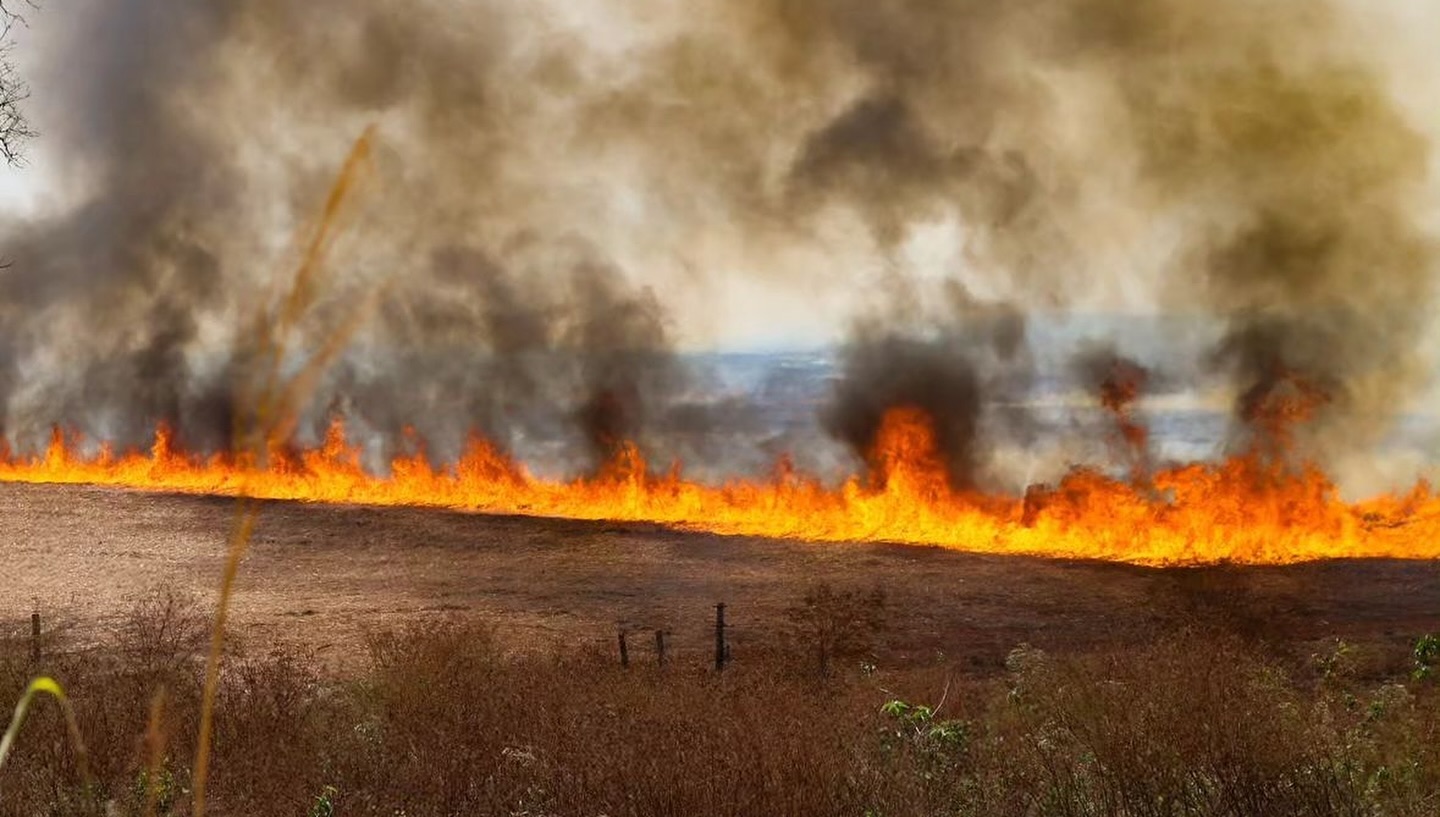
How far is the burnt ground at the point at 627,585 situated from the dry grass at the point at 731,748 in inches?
301

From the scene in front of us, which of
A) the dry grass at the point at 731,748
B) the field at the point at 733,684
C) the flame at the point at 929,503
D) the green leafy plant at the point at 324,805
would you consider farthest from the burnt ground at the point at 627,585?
the green leafy plant at the point at 324,805

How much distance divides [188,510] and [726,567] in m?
19.6

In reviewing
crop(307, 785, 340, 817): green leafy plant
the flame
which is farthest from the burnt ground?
crop(307, 785, 340, 817): green leafy plant

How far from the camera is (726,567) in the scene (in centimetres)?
2936

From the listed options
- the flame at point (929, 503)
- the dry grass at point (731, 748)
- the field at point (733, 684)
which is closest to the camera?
the dry grass at point (731, 748)

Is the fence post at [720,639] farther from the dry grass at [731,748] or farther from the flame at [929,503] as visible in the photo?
the flame at [929,503]

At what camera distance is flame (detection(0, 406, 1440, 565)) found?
30.2 meters

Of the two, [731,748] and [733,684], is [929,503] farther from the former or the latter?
[731,748]

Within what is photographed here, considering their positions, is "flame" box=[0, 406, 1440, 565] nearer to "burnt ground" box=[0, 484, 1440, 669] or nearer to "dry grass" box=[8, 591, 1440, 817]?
"burnt ground" box=[0, 484, 1440, 669]

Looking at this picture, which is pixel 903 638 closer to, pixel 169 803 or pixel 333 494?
pixel 169 803

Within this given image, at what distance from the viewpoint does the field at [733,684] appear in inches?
309

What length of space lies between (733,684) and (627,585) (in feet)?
43.6

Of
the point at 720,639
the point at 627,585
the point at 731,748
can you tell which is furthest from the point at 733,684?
the point at 627,585

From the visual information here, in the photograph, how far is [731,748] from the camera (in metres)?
8.55
